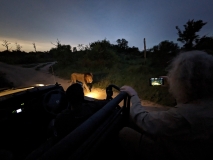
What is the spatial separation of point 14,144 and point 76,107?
5.81 feet

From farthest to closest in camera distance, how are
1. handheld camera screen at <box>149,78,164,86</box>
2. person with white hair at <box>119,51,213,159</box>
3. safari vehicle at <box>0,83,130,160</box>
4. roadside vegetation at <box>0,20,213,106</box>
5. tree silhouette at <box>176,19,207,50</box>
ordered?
tree silhouette at <box>176,19,207,50</box> < roadside vegetation at <box>0,20,213,106</box> < handheld camera screen at <box>149,78,164,86</box> < safari vehicle at <box>0,83,130,160</box> < person with white hair at <box>119,51,213,159</box>

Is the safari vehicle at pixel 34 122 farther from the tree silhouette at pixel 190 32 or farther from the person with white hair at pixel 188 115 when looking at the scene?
the tree silhouette at pixel 190 32

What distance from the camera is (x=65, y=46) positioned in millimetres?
25000

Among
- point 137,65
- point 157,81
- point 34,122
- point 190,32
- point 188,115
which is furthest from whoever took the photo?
point 137,65

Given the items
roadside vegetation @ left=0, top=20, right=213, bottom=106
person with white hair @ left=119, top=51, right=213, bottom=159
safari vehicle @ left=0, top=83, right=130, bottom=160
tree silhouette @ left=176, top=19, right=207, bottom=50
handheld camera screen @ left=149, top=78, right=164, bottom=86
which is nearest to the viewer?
person with white hair @ left=119, top=51, right=213, bottom=159

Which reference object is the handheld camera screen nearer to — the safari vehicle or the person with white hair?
the safari vehicle

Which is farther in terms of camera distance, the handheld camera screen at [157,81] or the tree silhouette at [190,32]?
the tree silhouette at [190,32]

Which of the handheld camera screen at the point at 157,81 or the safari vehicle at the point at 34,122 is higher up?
the handheld camera screen at the point at 157,81

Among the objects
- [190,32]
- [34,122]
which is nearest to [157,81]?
[34,122]

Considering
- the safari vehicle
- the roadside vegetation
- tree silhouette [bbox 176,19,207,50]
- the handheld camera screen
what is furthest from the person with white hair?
tree silhouette [bbox 176,19,207,50]

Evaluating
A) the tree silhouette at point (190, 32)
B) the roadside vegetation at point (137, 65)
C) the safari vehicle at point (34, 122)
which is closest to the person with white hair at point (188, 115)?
the safari vehicle at point (34, 122)

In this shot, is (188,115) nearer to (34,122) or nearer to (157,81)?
(157,81)

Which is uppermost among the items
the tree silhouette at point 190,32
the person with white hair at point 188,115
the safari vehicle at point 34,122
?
the tree silhouette at point 190,32

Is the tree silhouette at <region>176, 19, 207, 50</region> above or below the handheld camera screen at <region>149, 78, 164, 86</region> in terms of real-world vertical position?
above
